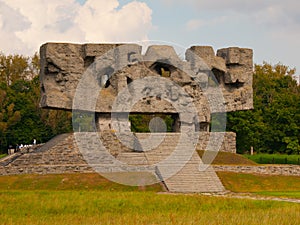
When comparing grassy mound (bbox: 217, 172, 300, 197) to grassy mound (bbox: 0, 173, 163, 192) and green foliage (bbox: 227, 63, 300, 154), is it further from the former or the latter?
green foliage (bbox: 227, 63, 300, 154)

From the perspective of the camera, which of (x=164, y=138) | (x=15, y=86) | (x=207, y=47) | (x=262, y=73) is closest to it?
(x=164, y=138)

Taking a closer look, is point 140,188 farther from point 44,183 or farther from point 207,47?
point 207,47

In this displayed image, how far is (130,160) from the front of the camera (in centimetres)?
3172

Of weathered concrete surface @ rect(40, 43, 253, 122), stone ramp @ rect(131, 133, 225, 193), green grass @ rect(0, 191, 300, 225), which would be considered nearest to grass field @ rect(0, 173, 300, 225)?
green grass @ rect(0, 191, 300, 225)

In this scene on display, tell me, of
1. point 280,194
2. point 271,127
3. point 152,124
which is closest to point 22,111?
point 152,124

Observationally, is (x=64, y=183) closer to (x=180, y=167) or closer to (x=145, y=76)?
(x=180, y=167)

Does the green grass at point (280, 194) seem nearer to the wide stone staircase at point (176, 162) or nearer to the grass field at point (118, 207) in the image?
the grass field at point (118, 207)

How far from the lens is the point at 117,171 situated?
30375 mm

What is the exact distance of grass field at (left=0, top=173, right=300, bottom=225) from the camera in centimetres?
1648

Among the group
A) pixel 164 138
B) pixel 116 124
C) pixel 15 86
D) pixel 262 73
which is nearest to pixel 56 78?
pixel 116 124

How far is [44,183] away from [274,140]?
920 inches

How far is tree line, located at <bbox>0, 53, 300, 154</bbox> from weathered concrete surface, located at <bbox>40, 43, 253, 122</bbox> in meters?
9.81

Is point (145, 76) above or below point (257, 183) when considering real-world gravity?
above

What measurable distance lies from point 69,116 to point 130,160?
1023 inches
